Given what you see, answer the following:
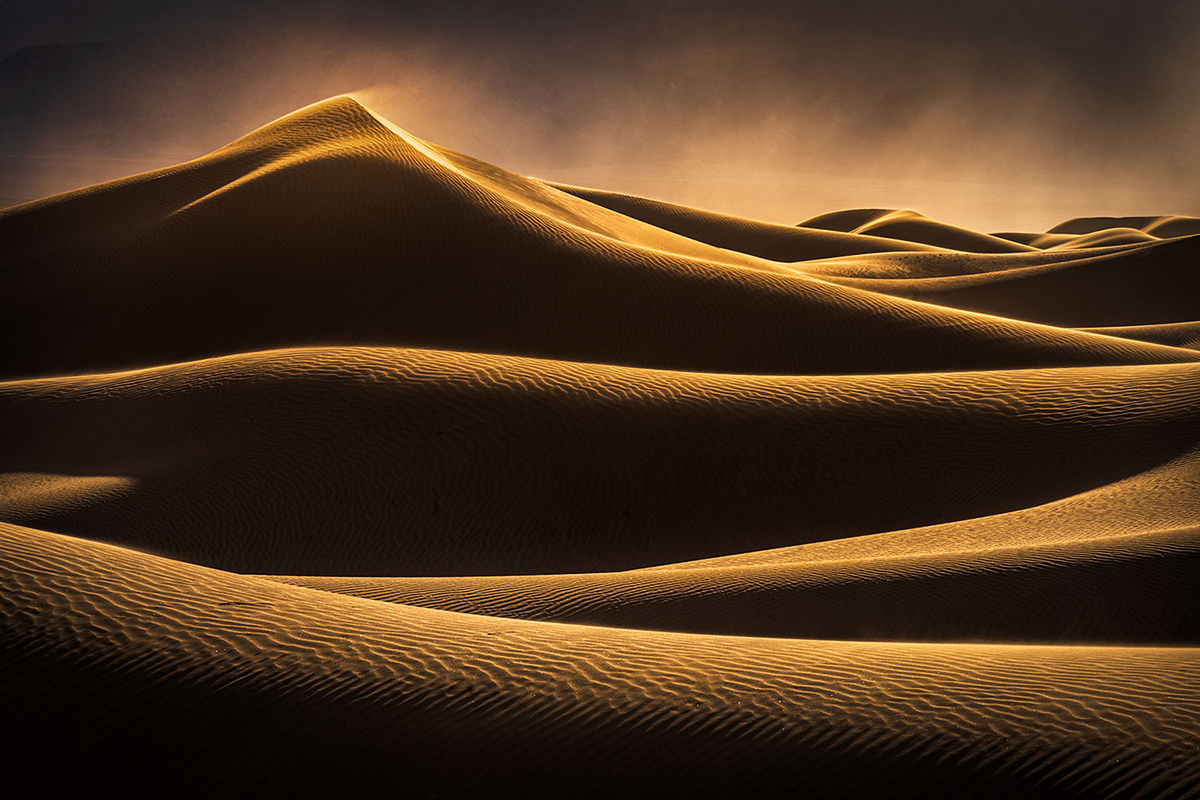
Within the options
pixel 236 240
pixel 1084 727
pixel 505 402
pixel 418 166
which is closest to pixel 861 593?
pixel 1084 727

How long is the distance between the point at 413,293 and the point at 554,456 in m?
8.70

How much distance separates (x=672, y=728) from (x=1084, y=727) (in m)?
1.38

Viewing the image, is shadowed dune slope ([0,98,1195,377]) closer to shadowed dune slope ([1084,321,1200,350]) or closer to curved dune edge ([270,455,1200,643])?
shadowed dune slope ([1084,321,1200,350])

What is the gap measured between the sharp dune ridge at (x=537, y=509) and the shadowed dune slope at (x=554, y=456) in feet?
0.20

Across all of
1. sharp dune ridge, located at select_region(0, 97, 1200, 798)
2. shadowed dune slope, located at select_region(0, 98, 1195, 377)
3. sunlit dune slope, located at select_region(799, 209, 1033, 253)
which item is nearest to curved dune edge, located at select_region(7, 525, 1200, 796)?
sharp dune ridge, located at select_region(0, 97, 1200, 798)

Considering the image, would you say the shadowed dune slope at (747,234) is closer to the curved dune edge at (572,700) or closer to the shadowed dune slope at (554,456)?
the shadowed dune slope at (554,456)

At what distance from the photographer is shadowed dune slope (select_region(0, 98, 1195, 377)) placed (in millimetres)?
17781

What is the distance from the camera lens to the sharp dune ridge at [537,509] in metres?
3.40

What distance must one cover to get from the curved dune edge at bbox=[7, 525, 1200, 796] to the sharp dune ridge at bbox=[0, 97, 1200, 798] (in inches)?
0.6

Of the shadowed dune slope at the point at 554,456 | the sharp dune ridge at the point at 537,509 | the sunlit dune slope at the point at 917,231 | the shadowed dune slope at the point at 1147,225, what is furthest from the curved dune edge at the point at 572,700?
the shadowed dune slope at the point at 1147,225

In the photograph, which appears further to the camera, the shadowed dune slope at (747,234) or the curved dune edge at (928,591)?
the shadowed dune slope at (747,234)

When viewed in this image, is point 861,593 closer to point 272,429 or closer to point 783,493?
point 783,493

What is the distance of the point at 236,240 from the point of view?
21.3m

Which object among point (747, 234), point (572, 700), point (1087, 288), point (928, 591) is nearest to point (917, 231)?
point (747, 234)
